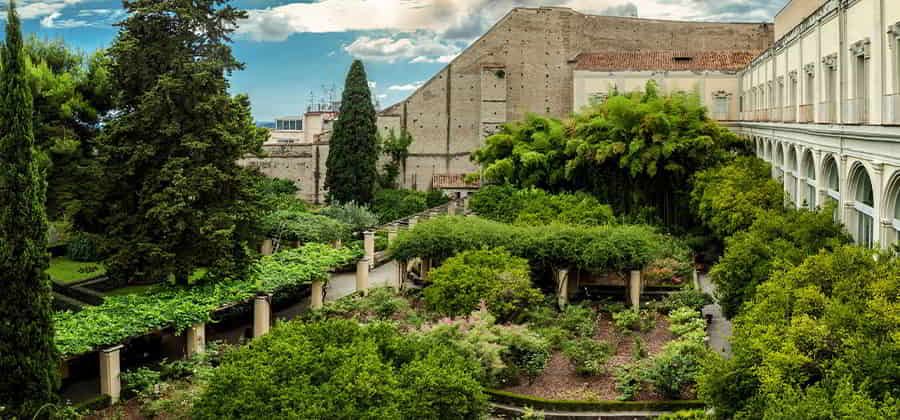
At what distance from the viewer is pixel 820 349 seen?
9.50m

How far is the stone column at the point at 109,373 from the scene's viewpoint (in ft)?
49.2

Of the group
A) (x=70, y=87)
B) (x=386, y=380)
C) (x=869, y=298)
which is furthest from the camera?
(x=70, y=87)

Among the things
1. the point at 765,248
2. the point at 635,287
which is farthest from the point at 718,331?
the point at 765,248

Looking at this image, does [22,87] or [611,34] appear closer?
[22,87]

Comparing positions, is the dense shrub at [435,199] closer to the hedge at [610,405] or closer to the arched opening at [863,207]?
the hedge at [610,405]

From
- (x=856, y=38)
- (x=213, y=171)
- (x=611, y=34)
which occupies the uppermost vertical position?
(x=611, y=34)

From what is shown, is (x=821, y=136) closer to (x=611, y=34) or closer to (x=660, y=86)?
(x=660, y=86)

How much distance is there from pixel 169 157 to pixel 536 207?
1413cm

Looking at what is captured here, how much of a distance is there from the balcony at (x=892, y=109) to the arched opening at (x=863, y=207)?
1658 mm

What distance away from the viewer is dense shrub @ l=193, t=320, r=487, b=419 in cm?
1061

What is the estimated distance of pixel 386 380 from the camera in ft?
36.4

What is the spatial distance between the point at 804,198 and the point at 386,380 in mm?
14017

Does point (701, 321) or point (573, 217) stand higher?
point (573, 217)

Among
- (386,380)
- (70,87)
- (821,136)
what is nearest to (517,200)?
(821,136)
